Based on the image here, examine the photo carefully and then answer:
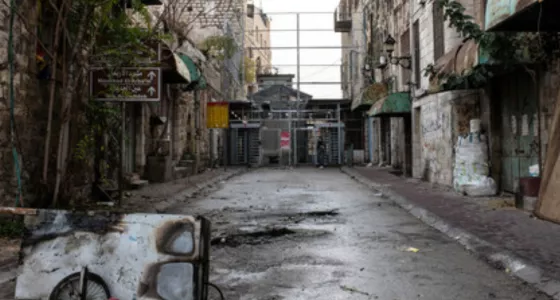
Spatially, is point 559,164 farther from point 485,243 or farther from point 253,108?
point 253,108

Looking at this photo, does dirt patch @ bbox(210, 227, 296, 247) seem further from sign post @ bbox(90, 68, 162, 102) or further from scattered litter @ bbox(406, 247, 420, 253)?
sign post @ bbox(90, 68, 162, 102)

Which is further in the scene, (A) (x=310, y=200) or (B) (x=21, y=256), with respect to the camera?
(A) (x=310, y=200)

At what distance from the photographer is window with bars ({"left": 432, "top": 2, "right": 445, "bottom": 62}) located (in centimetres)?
1500

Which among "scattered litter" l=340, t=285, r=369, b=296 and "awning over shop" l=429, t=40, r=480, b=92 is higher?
"awning over shop" l=429, t=40, r=480, b=92

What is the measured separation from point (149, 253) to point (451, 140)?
11957mm

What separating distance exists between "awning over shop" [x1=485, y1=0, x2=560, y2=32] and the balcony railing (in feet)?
106

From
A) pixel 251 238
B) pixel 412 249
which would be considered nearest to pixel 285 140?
pixel 251 238

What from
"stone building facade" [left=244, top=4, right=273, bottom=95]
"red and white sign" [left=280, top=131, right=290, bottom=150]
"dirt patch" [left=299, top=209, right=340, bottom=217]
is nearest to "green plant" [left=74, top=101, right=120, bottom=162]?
"dirt patch" [left=299, top=209, right=340, bottom=217]

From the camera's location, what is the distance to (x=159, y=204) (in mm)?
10836

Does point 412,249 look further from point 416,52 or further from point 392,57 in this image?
point 392,57

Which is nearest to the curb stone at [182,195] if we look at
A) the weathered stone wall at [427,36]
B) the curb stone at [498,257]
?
the curb stone at [498,257]

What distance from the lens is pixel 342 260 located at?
5.73 meters

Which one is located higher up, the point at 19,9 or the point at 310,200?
the point at 19,9

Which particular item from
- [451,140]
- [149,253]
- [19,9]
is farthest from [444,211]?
[19,9]
